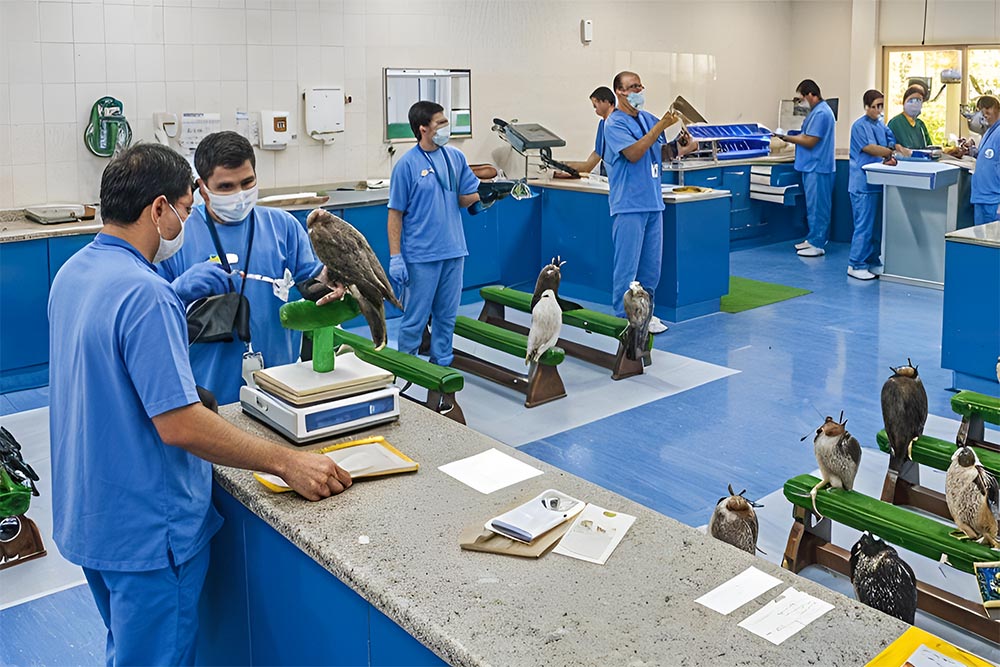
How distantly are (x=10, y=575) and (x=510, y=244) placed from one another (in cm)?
544

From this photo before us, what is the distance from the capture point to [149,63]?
23.0 ft

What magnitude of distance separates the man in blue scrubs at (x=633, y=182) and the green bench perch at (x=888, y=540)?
10.3ft

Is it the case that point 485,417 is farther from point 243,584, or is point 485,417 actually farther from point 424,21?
point 424,21

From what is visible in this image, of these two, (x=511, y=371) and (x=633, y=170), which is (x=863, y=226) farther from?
(x=511, y=371)

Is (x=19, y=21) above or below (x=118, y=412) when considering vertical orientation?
above

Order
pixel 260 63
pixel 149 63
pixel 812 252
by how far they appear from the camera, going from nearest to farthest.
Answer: pixel 149 63
pixel 260 63
pixel 812 252

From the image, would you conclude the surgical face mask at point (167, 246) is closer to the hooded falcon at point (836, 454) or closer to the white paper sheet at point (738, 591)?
the white paper sheet at point (738, 591)

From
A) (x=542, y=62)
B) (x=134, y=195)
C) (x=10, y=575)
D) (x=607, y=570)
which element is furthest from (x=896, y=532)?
(x=542, y=62)

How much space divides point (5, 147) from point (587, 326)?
4.09m

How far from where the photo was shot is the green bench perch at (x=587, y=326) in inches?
245

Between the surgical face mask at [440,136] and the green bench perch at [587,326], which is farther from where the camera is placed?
the green bench perch at [587,326]

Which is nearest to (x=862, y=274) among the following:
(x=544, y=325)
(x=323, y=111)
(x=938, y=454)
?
(x=544, y=325)

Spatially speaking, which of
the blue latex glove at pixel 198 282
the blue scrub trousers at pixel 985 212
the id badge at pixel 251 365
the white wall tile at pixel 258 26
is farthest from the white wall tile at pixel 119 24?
the blue scrub trousers at pixel 985 212

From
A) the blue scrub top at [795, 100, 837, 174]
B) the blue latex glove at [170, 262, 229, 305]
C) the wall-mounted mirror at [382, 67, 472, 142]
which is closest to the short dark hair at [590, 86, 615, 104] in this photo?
the wall-mounted mirror at [382, 67, 472, 142]
